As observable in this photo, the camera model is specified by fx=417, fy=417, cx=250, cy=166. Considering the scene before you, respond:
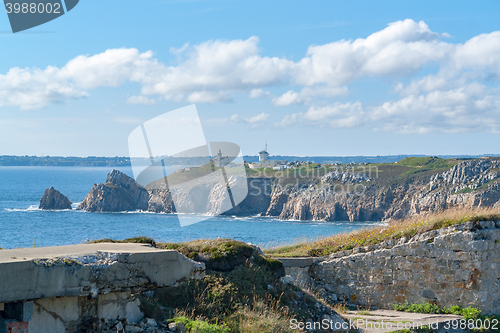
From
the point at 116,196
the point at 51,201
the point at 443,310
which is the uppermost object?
the point at 443,310

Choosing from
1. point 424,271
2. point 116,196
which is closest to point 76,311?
point 424,271

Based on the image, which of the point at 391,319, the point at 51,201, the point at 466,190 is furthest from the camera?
the point at 51,201

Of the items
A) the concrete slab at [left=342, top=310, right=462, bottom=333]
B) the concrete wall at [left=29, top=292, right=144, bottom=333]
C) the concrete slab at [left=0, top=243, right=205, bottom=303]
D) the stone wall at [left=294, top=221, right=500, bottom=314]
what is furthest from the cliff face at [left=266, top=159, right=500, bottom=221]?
the concrete wall at [left=29, top=292, right=144, bottom=333]

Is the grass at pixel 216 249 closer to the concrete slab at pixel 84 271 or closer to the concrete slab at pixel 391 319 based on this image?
the concrete slab at pixel 84 271

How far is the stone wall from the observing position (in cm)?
1152

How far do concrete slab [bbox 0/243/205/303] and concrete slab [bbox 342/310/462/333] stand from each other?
196 inches

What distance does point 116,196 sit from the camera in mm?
107500

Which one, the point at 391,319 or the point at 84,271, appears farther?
the point at 391,319

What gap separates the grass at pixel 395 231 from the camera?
39.5 ft

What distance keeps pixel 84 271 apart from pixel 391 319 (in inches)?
322

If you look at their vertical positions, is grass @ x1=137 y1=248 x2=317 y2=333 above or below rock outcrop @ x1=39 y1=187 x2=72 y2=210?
above

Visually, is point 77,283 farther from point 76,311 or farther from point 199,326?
point 199,326

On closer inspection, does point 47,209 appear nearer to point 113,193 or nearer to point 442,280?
point 113,193

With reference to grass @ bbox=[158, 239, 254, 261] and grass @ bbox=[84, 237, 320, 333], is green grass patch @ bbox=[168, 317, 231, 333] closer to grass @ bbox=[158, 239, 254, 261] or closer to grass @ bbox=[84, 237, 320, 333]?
grass @ bbox=[84, 237, 320, 333]
